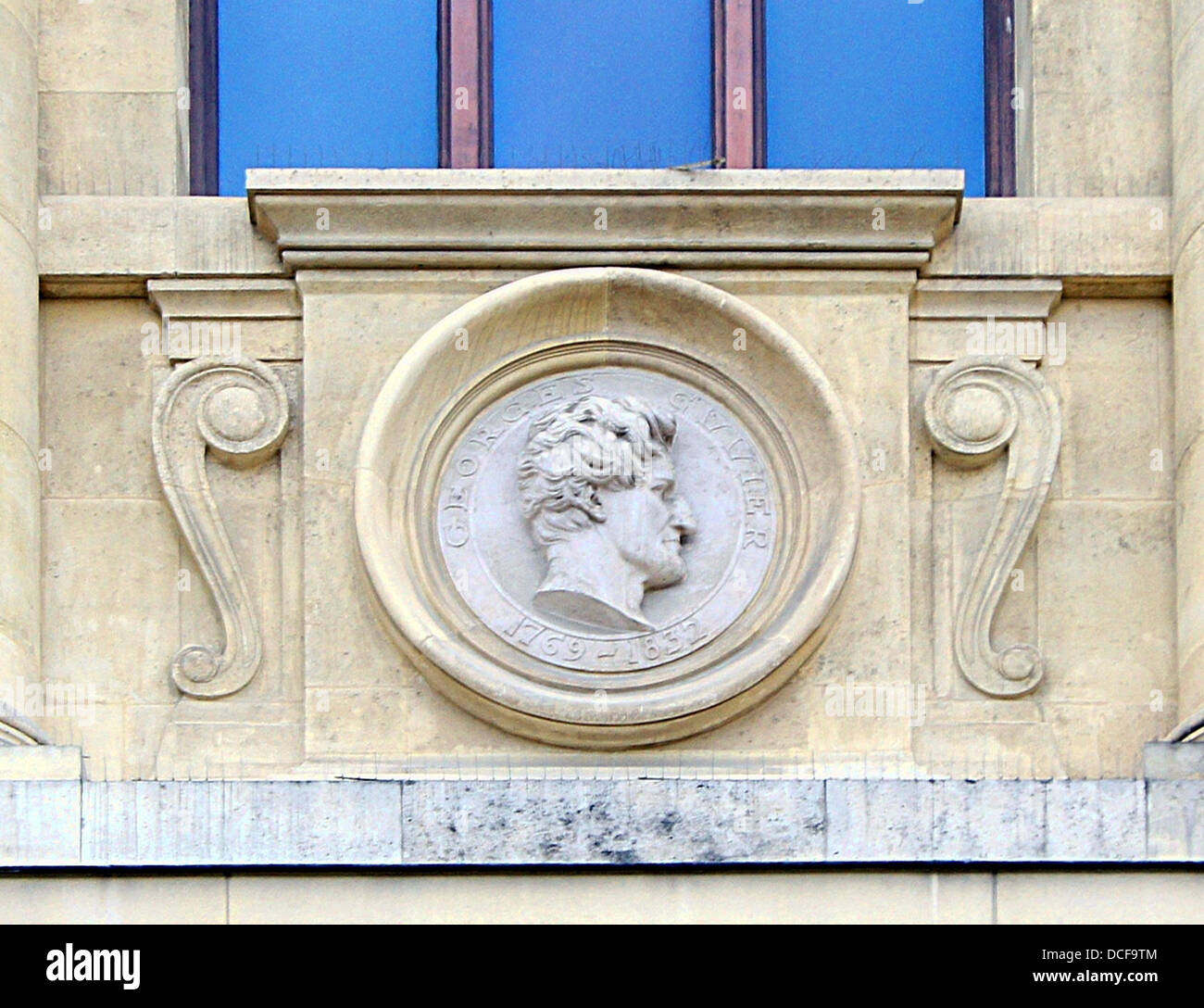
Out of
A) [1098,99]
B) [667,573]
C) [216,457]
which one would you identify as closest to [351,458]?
[216,457]

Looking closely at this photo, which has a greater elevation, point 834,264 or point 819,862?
point 834,264

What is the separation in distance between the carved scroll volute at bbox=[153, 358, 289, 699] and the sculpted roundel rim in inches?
24.5

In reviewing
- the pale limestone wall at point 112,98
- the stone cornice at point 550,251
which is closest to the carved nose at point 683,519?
the stone cornice at point 550,251

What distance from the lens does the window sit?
17781 millimetres

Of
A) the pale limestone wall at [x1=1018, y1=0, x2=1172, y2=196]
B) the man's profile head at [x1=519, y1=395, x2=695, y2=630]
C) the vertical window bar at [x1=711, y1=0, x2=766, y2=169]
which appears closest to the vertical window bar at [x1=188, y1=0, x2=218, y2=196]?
the man's profile head at [x1=519, y1=395, x2=695, y2=630]

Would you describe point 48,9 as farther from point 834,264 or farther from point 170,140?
point 834,264

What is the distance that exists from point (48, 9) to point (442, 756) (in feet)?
14.9

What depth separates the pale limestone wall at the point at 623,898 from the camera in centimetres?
1435

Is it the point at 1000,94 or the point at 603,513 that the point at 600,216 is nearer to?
the point at 603,513

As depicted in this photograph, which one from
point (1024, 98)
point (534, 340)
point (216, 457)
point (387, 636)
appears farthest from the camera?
point (1024, 98)

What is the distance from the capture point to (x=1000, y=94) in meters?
17.9

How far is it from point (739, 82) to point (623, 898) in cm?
522

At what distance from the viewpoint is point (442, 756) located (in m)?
16.2
